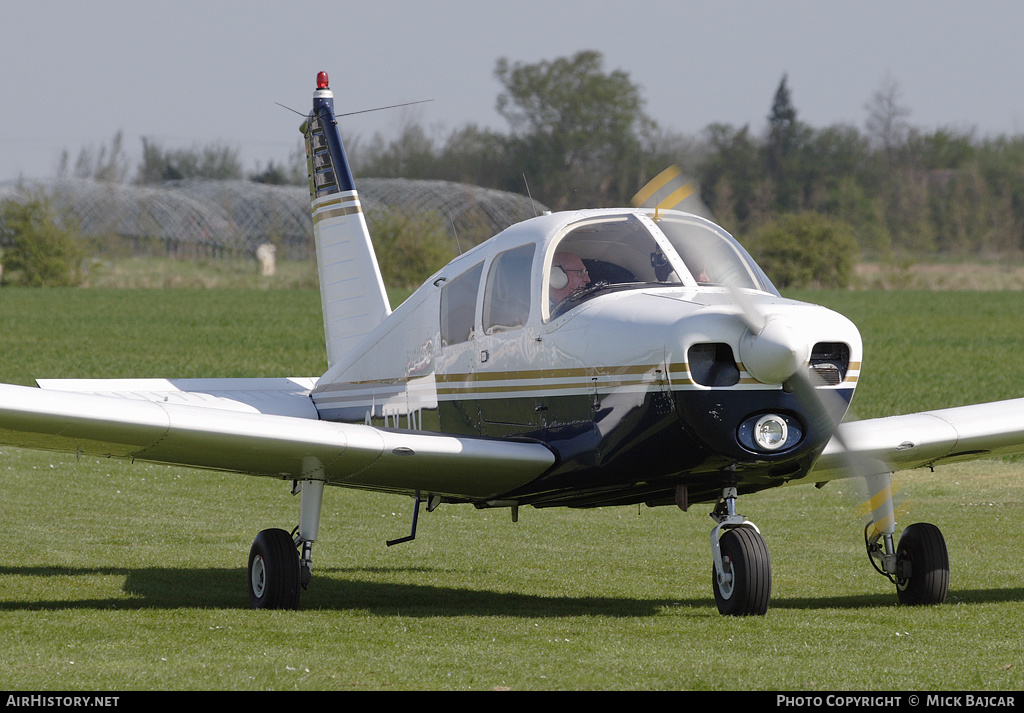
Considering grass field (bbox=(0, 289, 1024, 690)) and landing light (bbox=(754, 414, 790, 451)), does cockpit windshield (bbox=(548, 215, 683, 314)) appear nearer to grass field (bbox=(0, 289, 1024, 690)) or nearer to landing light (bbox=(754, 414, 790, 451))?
landing light (bbox=(754, 414, 790, 451))

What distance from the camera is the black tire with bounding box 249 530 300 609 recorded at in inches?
328

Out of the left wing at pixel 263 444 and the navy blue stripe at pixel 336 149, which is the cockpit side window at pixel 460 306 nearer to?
the left wing at pixel 263 444

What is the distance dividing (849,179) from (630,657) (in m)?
75.7

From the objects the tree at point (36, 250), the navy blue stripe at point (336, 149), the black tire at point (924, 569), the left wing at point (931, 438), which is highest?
the tree at point (36, 250)

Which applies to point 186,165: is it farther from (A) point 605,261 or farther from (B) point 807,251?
(A) point 605,261

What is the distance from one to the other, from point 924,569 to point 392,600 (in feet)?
12.1

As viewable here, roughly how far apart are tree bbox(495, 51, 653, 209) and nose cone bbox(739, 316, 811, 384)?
16.8m

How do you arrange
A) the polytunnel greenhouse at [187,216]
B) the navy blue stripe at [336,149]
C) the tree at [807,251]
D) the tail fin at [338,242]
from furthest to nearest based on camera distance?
the polytunnel greenhouse at [187,216]
the tree at [807,251]
the navy blue stripe at [336,149]
the tail fin at [338,242]

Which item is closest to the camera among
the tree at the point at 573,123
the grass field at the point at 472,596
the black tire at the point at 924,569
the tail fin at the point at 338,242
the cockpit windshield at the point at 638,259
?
the grass field at the point at 472,596

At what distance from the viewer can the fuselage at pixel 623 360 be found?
6.80 m

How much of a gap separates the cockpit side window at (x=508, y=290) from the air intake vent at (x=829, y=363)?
1915 mm

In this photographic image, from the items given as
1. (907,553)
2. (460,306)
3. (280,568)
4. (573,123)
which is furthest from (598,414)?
(573,123)

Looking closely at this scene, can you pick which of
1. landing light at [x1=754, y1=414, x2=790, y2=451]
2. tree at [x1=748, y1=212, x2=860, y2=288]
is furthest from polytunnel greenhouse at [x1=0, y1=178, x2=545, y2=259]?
landing light at [x1=754, y1=414, x2=790, y2=451]

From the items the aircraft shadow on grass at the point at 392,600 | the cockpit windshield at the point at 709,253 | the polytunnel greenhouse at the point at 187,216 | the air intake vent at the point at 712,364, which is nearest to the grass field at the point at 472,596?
the aircraft shadow on grass at the point at 392,600
